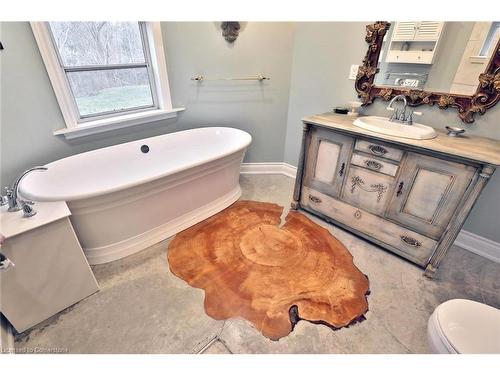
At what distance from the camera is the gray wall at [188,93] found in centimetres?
167

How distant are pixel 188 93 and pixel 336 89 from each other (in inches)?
59.7

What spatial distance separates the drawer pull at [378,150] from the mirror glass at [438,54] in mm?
630

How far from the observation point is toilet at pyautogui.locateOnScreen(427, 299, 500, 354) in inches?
34.5

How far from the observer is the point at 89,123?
6.97ft

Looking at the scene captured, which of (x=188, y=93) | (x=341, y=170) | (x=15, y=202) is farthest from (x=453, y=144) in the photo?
(x=15, y=202)

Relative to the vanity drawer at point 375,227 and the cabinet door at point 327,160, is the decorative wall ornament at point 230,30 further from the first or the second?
the vanity drawer at point 375,227

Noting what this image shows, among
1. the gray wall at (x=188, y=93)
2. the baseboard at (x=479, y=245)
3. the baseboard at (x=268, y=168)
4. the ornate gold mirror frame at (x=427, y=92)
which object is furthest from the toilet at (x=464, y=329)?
the gray wall at (x=188, y=93)

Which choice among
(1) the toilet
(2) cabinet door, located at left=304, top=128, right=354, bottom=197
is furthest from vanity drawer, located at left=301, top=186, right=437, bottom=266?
(1) the toilet

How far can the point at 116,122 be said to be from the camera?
2215mm

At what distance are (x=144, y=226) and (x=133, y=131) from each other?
1108mm

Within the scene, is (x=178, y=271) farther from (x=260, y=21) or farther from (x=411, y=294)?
(x=260, y=21)

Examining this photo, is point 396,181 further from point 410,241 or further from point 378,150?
point 410,241

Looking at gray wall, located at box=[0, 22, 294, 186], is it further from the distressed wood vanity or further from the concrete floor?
the concrete floor
